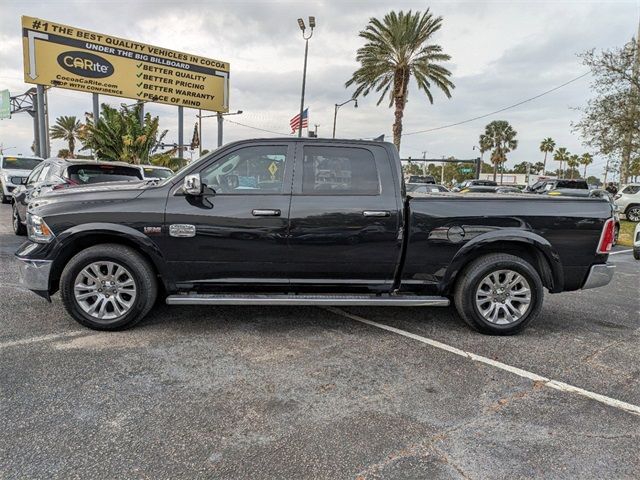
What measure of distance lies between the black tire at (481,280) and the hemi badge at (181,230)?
2678 mm

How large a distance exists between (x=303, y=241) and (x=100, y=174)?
593 cm

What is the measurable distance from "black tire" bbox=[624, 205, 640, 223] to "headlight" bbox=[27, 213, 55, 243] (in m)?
21.1

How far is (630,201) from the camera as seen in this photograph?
18500 millimetres

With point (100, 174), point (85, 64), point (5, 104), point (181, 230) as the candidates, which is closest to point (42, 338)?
point (181, 230)

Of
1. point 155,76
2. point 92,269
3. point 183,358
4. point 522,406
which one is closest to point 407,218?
point 522,406

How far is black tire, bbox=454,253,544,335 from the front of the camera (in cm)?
433

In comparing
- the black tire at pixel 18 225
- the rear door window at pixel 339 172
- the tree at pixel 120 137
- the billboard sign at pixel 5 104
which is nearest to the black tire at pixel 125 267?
the rear door window at pixel 339 172

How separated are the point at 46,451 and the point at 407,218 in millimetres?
3298

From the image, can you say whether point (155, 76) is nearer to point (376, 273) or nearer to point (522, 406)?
point (376, 273)

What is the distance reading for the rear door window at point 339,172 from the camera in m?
4.30

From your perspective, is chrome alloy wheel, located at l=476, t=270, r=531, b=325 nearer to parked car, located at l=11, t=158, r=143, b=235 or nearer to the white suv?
parked car, located at l=11, t=158, r=143, b=235

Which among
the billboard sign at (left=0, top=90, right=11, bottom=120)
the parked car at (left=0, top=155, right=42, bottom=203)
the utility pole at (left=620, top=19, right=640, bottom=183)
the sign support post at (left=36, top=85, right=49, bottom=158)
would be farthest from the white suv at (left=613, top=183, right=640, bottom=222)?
the billboard sign at (left=0, top=90, right=11, bottom=120)

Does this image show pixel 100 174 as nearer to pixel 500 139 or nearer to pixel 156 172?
pixel 156 172

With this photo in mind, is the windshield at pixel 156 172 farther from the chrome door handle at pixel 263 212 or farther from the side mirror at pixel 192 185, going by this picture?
the chrome door handle at pixel 263 212
